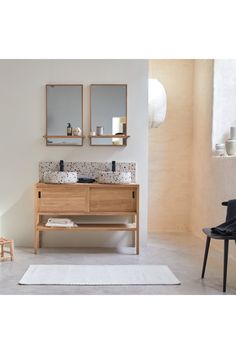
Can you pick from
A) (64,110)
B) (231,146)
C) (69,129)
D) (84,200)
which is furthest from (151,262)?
(64,110)

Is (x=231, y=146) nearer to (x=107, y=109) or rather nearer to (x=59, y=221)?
(x=107, y=109)

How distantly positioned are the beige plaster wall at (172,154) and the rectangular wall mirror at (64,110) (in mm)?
1553

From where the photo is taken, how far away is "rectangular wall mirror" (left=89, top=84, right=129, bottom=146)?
5219mm

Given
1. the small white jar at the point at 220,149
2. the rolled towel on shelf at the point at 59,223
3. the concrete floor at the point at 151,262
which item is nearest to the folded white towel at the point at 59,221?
the rolled towel on shelf at the point at 59,223

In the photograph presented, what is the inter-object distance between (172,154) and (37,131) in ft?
7.08

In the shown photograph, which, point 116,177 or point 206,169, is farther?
point 206,169

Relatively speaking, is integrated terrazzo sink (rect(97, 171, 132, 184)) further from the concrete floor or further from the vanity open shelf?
the concrete floor

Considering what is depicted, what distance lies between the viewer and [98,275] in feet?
13.1

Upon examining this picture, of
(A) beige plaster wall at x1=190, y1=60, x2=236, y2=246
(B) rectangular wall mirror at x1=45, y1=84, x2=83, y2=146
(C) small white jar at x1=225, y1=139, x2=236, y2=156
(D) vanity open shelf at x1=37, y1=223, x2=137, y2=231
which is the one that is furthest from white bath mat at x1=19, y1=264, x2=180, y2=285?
(B) rectangular wall mirror at x1=45, y1=84, x2=83, y2=146

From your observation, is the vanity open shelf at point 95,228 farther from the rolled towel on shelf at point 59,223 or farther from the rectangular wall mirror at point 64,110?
the rectangular wall mirror at point 64,110

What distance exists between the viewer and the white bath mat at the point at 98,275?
12.3 feet

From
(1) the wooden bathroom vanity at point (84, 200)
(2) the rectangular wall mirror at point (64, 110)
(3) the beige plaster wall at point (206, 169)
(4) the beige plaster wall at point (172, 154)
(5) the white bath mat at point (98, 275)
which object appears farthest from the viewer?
(4) the beige plaster wall at point (172, 154)

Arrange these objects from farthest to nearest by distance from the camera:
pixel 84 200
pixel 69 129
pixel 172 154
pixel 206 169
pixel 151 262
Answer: pixel 172 154 → pixel 206 169 → pixel 69 129 → pixel 84 200 → pixel 151 262
